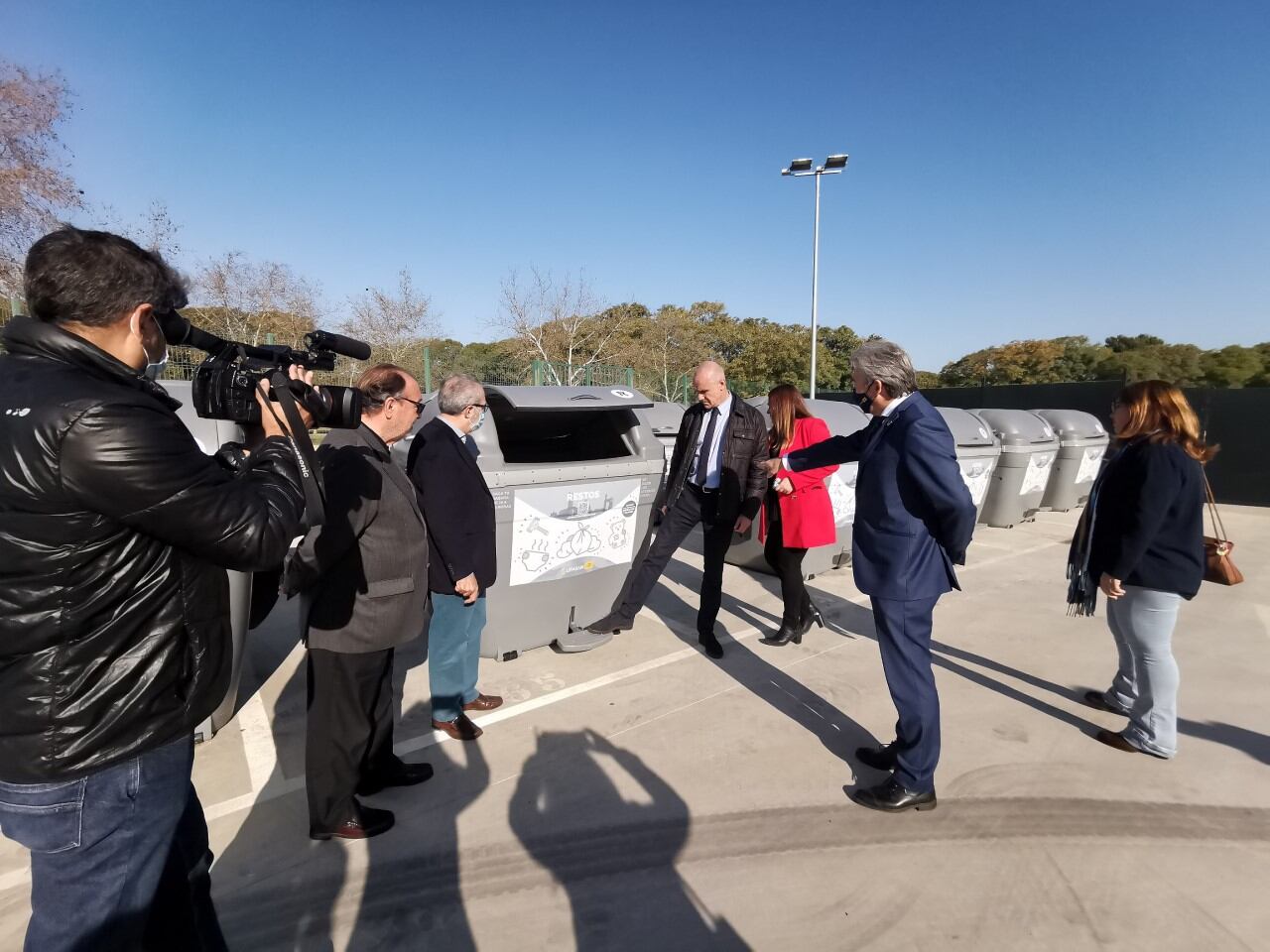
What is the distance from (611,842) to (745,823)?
531 mm

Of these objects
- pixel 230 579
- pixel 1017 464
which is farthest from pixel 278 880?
pixel 1017 464

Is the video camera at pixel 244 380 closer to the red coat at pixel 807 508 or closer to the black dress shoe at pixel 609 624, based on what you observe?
the black dress shoe at pixel 609 624

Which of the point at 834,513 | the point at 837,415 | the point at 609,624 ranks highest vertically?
the point at 837,415

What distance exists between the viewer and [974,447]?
6.87 metres

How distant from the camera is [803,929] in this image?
80.4 inches

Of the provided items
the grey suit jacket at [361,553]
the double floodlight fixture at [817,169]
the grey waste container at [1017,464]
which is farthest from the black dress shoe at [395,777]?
the double floodlight fixture at [817,169]

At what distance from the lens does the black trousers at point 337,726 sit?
88.9 inches

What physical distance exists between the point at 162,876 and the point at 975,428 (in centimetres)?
735

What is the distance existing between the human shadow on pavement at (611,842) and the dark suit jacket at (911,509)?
1.26m

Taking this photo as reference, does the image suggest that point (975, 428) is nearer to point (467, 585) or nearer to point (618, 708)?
point (618, 708)

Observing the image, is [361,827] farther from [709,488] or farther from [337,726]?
[709,488]

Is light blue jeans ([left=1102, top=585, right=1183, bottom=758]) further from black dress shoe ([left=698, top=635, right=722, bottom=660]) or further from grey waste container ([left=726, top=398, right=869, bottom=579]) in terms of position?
grey waste container ([left=726, top=398, right=869, bottom=579])

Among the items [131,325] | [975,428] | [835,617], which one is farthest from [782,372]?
[131,325]

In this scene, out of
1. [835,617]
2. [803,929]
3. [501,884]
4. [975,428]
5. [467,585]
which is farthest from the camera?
[975,428]
